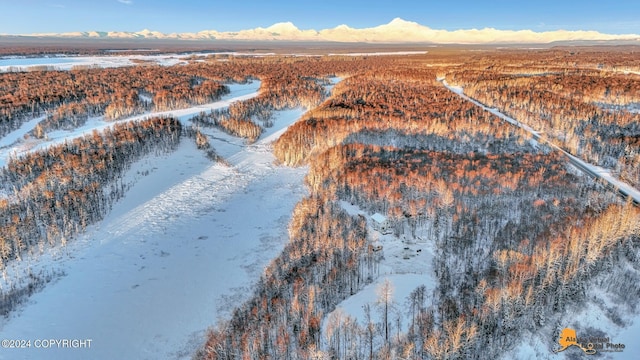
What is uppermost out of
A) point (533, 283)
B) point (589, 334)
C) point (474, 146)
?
point (474, 146)

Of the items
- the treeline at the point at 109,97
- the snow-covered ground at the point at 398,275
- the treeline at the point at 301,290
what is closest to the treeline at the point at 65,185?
the treeline at the point at 301,290

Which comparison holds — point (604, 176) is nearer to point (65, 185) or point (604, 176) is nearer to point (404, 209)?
point (404, 209)

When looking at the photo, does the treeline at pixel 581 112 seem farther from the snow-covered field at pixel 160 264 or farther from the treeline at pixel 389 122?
the snow-covered field at pixel 160 264

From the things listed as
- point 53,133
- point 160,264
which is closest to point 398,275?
point 160,264

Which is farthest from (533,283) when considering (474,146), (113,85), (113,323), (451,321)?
(113,85)

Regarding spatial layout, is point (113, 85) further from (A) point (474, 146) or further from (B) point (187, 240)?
(A) point (474, 146)
